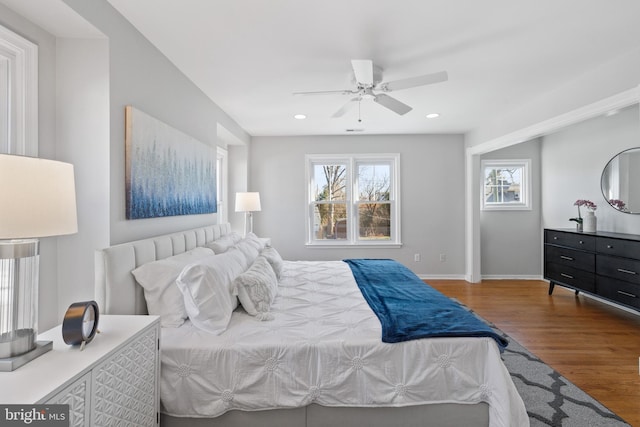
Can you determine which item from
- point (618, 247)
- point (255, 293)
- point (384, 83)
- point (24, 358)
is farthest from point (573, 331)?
point (24, 358)

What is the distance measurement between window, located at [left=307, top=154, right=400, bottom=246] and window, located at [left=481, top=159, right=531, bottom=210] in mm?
1637

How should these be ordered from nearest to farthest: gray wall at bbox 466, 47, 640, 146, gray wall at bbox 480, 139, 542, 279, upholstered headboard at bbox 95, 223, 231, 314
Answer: upholstered headboard at bbox 95, 223, 231, 314 → gray wall at bbox 466, 47, 640, 146 → gray wall at bbox 480, 139, 542, 279

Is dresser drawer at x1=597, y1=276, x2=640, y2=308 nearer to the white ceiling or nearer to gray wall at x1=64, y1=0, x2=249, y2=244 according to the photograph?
the white ceiling

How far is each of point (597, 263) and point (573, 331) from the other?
0.99m

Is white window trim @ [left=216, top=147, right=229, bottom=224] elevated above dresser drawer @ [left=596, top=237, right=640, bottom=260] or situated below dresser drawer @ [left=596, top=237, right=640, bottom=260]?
above

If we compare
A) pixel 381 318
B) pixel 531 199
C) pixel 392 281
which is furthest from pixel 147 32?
pixel 531 199

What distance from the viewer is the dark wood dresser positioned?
3.32 metres

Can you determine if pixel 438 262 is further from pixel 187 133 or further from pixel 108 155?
pixel 108 155

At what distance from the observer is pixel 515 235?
17.9 feet

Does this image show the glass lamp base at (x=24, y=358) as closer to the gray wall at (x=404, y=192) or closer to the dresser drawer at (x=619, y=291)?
the gray wall at (x=404, y=192)

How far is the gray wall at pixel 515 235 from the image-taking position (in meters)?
5.42

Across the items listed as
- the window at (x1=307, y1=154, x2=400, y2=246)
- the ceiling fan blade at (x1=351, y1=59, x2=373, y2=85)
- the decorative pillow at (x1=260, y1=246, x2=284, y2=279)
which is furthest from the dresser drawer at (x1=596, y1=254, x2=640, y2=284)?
the decorative pillow at (x1=260, y1=246, x2=284, y2=279)

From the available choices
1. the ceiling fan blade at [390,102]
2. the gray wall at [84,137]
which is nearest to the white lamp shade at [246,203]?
the ceiling fan blade at [390,102]

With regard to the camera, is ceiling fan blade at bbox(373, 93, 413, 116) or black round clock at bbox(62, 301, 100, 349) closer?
black round clock at bbox(62, 301, 100, 349)
